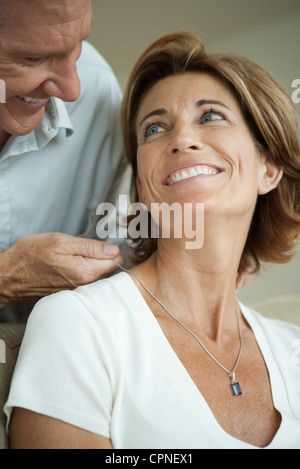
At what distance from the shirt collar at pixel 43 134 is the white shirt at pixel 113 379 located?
0.52 metres

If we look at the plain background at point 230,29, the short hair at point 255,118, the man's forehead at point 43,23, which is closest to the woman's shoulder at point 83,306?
the short hair at point 255,118

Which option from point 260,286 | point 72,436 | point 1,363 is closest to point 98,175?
point 1,363

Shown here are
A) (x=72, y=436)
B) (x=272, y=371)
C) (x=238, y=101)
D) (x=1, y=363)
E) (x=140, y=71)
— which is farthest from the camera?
(x=140, y=71)

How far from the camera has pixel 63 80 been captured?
3.63ft

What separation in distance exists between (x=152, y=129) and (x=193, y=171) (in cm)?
25

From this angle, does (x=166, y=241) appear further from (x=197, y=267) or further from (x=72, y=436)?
(x=72, y=436)

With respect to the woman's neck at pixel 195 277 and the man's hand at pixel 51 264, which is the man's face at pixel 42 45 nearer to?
the man's hand at pixel 51 264

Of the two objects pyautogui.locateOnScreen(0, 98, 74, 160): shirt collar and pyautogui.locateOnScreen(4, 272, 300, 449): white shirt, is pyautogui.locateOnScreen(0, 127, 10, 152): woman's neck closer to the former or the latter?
pyautogui.locateOnScreen(0, 98, 74, 160): shirt collar

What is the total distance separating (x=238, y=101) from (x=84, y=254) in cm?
66

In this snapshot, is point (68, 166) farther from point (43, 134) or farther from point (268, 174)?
point (268, 174)

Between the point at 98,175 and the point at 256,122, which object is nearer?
the point at 256,122

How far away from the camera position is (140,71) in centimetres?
167

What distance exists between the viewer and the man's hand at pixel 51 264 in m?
1.38

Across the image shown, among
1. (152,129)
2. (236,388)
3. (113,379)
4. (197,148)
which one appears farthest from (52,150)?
(236,388)
